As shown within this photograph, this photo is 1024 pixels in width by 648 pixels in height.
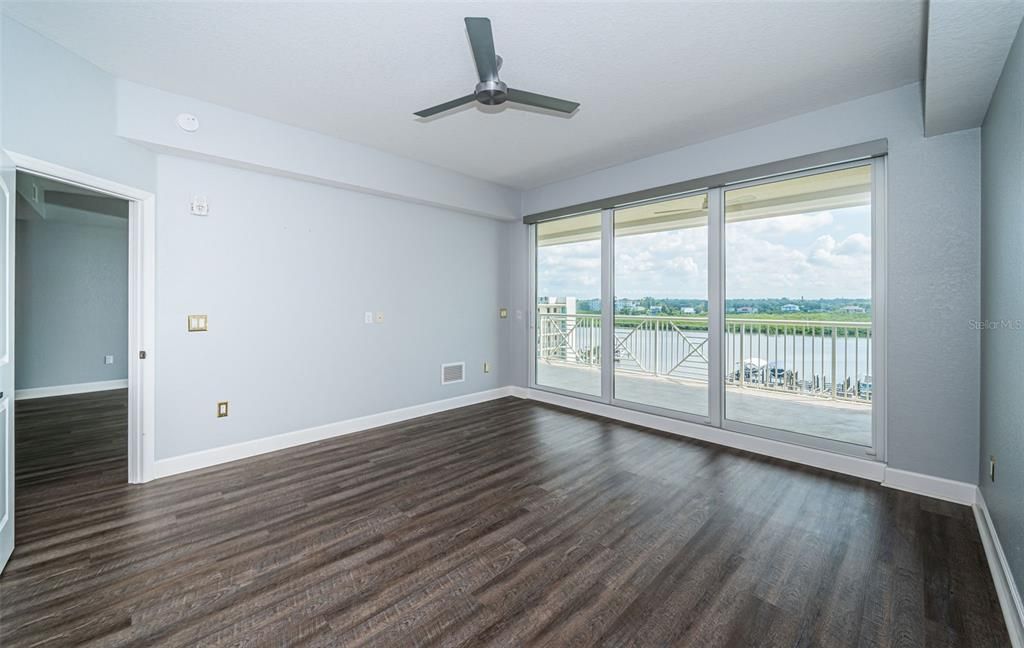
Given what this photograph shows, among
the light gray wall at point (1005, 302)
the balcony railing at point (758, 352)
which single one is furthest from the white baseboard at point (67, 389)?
the light gray wall at point (1005, 302)

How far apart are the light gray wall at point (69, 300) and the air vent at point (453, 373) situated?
17.0 ft

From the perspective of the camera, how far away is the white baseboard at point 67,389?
5621 millimetres

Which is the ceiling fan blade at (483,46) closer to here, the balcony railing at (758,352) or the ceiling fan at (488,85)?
the ceiling fan at (488,85)

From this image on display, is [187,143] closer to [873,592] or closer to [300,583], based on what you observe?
[300,583]

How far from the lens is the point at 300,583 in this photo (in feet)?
6.48

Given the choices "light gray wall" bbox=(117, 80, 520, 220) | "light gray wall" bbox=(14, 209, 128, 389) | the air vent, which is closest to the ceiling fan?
"light gray wall" bbox=(117, 80, 520, 220)

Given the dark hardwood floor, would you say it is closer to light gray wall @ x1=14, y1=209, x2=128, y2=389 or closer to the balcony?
the balcony

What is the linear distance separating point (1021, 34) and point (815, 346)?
8.96 feet

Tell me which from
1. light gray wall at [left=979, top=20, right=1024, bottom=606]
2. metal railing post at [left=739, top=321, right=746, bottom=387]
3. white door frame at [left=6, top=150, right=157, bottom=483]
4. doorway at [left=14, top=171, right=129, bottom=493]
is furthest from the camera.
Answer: doorway at [left=14, top=171, right=129, bottom=493]

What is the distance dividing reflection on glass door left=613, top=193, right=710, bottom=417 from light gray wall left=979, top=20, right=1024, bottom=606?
6.06 feet

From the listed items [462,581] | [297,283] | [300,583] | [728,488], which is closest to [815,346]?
[728,488]

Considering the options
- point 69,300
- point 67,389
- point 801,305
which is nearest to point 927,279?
point 801,305

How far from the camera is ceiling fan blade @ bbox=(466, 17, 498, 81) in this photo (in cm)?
193

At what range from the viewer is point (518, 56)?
2555 mm
